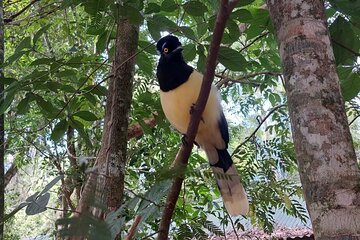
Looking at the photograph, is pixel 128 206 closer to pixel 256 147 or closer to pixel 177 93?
pixel 177 93

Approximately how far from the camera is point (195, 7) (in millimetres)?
1440

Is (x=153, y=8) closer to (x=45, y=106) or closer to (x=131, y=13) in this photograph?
(x=131, y=13)

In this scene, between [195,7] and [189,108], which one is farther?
[189,108]

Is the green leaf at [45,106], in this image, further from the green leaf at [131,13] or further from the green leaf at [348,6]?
the green leaf at [348,6]

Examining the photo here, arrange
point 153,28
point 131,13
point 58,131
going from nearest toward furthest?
point 131,13 < point 153,28 < point 58,131

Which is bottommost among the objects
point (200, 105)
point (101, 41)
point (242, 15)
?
point (200, 105)

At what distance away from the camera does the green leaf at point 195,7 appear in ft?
4.70

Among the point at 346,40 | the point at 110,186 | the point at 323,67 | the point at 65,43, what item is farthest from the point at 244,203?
the point at 65,43

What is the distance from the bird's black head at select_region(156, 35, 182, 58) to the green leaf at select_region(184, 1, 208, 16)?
0.62 feet

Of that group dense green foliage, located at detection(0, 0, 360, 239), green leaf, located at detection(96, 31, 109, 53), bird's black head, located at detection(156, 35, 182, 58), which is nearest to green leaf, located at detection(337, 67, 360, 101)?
dense green foliage, located at detection(0, 0, 360, 239)

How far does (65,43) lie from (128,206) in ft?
10.2

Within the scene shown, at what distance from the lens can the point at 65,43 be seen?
11.8ft

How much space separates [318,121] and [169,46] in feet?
2.89

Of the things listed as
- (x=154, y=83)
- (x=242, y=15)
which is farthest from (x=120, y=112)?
(x=154, y=83)
